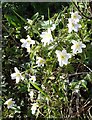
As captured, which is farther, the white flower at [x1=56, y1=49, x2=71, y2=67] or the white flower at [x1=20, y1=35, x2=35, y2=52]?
the white flower at [x1=20, y1=35, x2=35, y2=52]

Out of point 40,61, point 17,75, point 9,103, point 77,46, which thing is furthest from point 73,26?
point 9,103

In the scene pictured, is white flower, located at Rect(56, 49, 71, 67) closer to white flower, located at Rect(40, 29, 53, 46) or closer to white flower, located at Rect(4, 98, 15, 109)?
white flower, located at Rect(40, 29, 53, 46)

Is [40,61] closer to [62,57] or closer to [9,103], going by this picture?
[62,57]

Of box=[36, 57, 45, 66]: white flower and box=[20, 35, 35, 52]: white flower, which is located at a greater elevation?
box=[20, 35, 35, 52]: white flower

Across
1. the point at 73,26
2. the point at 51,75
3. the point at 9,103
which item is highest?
the point at 73,26

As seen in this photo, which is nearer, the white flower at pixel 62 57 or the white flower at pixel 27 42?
the white flower at pixel 62 57

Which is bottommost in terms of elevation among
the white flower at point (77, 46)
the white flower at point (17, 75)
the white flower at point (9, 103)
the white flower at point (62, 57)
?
the white flower at point (9, 103)

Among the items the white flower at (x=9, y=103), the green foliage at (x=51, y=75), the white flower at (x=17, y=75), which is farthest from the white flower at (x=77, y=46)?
the white flower at (x=9, y=103)

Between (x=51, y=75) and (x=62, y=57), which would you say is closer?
(x=62, y=57)

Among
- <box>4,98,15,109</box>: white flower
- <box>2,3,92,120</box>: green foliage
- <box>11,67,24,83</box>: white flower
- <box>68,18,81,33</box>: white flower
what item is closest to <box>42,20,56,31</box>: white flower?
<box>2,3,92,120</box>: green foliage

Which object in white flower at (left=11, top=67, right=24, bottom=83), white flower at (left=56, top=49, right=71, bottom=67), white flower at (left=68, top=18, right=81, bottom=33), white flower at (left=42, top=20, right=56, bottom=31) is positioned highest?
white flower at (left=42, top=20, right=56, bottom=31)

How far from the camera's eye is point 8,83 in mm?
2648

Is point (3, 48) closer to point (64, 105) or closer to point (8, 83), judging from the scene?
point (8, 83)

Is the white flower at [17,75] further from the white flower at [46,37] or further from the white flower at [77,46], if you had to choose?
the white flower at [77,46]
